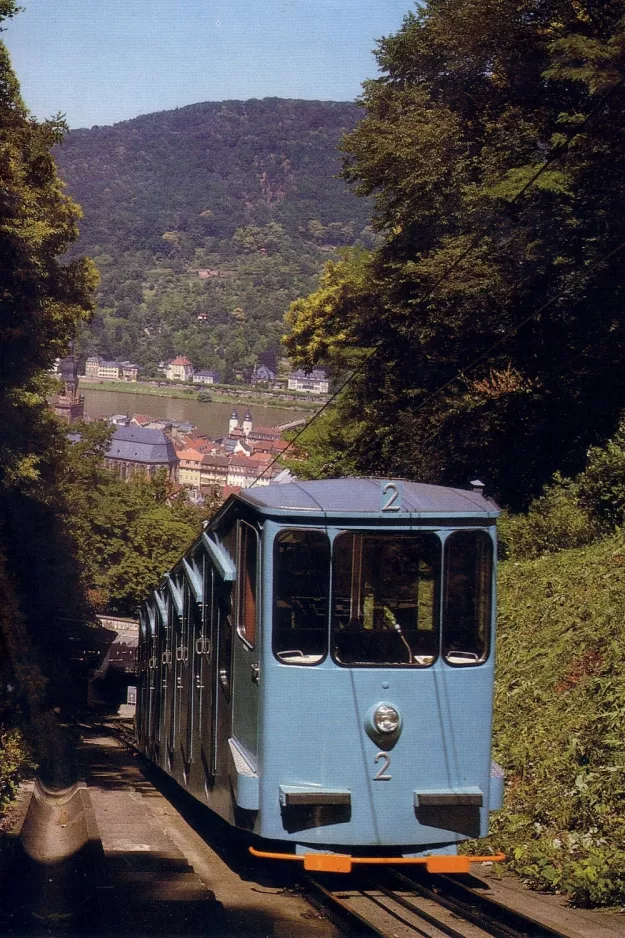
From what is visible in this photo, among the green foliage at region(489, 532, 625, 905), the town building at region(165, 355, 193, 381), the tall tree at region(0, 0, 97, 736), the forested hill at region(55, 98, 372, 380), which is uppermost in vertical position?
the forested hill at region(55, 98, 372, 380)

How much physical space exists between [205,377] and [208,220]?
119 feet

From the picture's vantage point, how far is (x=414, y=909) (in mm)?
7219

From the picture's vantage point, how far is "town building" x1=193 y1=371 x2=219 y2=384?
60.5m

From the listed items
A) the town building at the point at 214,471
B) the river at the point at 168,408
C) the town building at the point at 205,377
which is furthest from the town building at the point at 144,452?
the town building at the point at 205,377

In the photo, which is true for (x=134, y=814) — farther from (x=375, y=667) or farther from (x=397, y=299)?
(x=397, y=299)

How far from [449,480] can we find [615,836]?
14.7 m

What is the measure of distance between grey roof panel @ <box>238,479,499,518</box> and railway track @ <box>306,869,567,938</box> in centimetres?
270

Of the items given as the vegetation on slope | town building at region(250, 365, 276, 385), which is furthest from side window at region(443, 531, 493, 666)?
town building at region(250, 365, 276, 385)

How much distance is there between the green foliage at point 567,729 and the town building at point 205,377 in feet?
151

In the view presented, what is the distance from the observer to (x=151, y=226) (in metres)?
91.4

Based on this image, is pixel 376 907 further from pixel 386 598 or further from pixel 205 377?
pixel 205 377

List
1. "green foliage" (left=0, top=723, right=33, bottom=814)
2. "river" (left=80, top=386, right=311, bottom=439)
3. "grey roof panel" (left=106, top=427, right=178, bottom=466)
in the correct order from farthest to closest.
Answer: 1. "river" (left=80, top=386, right=311, bottom=439)
2. "grey roof panel" (left=106, top=427, right=178, bottom=466)
3. "green foliage" (left=0, top=723, right=33, bottom=814)

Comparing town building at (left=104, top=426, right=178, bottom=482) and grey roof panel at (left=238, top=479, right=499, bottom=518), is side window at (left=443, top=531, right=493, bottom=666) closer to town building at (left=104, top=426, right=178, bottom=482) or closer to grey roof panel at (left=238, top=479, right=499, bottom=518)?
grey roof panel at (left=238, top=479, right=499, bottom=518)

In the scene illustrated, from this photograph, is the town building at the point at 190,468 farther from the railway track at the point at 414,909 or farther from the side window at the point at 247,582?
the railway track at the point at 414,909
